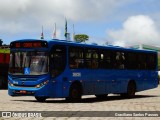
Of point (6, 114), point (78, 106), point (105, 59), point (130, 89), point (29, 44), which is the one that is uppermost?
point (29, 44)

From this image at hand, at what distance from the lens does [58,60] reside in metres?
21.8

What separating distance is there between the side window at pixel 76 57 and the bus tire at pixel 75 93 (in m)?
0.91

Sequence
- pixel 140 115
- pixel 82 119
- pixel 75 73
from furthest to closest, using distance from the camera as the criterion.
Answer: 1. pixel 75 73
2. pixel 140 115
3. pixel 82 119

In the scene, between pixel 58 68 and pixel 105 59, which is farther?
pixel 105 59

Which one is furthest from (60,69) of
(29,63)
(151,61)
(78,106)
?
(151,61)

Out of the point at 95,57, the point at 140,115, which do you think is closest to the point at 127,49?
the point at 95,57

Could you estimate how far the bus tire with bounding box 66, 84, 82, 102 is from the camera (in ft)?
74.4

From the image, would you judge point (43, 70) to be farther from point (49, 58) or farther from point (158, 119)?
point (158, 119)

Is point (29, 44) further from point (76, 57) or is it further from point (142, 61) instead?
point (142, 61)

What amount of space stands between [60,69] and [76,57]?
1194mm

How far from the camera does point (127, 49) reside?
2792cm

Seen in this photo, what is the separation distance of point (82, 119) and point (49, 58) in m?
8.16

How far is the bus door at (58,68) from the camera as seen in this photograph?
71.0 ft

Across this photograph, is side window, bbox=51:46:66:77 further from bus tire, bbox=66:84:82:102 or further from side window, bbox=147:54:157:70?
side window, bbox=147:54:157:70
